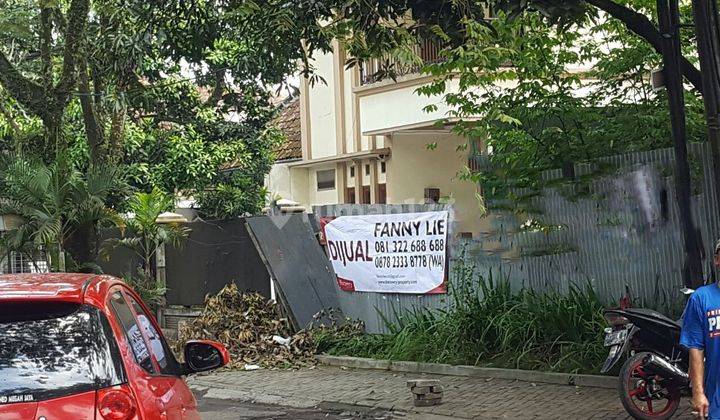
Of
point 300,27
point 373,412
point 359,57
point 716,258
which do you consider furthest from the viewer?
point 359,57

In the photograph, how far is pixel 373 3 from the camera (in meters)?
10.3

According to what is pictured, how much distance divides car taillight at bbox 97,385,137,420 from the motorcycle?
5301 mm

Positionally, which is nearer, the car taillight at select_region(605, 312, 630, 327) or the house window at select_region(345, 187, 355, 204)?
the car taillight at select_region(605, 312, 630, 327)

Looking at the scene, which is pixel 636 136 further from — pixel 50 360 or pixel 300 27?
pixel 50 360

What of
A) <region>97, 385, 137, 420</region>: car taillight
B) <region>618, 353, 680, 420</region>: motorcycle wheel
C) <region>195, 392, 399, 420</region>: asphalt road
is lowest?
<region>195, 392, 399, 420</region>: asphalt road

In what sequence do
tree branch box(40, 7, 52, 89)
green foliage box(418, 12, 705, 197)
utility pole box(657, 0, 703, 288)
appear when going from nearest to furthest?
utility pole box(657, 0, 703, 288), green foliage box(418, 12, 705, 197), tree branch box(40, 7, 52, 89)

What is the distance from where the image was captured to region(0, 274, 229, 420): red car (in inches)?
159

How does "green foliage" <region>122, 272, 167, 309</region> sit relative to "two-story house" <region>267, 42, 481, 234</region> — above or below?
below

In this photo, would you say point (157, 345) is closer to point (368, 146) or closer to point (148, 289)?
point (148, 289)

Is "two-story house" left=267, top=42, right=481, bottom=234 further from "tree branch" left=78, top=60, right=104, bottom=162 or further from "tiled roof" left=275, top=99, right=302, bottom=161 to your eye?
"tree branch" left=78, top=60, right=104, bottom=162

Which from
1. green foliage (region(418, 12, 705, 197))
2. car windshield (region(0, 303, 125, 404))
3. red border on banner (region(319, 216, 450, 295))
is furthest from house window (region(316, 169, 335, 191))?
car windshield (region(0, 303, 125, 404))

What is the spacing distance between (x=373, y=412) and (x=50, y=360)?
20.1ft

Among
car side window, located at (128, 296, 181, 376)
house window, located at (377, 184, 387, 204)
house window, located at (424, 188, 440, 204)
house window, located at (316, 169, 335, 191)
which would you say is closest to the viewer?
car side window, located at (128, 296, 181, 376)

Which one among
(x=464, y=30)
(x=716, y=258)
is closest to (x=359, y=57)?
(x=464, y=30)
